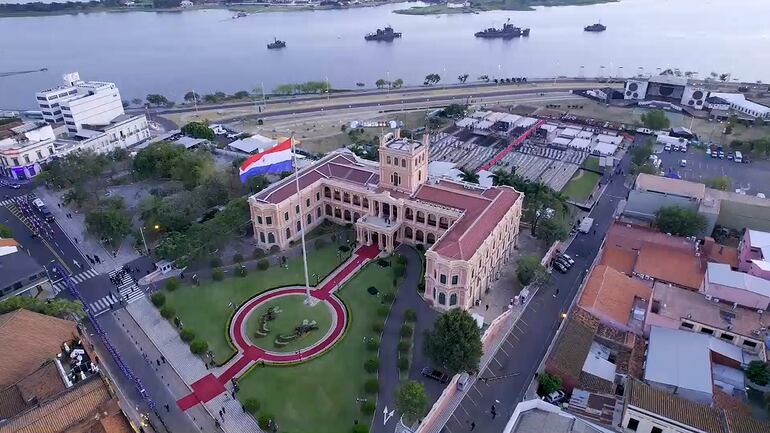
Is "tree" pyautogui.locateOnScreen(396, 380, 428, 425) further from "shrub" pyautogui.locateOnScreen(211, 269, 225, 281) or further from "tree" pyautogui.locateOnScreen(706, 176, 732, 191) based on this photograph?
"tree" pyautogui.locateOnScreen(706, 176, 732, 191)

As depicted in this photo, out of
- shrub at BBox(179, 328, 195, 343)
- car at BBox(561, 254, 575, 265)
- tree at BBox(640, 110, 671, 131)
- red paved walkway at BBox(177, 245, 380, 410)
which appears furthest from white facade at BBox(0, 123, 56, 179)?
tree at BBox(640, 110, 671, 131)

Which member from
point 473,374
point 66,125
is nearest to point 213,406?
point 473,374

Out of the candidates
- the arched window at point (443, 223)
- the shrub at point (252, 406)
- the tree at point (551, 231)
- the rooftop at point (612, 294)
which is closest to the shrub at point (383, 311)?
the arched window at point (443, 223)

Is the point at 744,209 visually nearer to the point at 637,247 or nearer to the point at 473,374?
the point at 637,247

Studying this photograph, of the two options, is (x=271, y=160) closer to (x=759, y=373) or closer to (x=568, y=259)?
(x=568, y=259)

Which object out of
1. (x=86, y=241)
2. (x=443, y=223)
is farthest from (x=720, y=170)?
(x=86, y=241)
